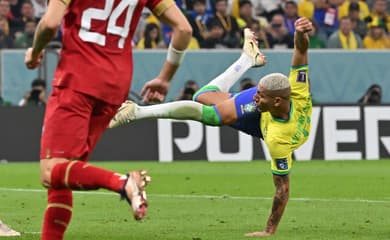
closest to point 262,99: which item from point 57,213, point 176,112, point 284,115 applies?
point 284,115

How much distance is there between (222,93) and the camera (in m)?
12.6

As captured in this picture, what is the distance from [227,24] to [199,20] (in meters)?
0.56

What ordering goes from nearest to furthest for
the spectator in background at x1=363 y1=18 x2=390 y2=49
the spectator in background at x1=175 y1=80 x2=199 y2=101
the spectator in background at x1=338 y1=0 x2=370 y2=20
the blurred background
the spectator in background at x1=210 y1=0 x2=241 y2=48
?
the blurred background
the spectator in background at x1=175 y1=80 x2=199 y2=101
the spectator in background at x1=210 y1=0 x2=241 y2=48
the spectator in background at x1=363 y1=18 x2=390 y2=49
the spectator in background at x1=338 y1=0 x2=370 y2=20

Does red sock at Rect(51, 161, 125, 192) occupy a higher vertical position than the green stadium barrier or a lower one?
higher

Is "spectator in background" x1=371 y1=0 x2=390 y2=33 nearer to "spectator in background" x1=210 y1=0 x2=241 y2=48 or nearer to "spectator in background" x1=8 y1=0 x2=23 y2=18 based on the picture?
"spectator in background" x1=210 y1=0 x2=241 y2=48

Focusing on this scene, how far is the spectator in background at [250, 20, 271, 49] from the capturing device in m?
24.0

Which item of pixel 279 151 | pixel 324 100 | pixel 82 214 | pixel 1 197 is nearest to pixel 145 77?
pixel 324 100

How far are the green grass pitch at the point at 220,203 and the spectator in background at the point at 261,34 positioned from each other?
392 cm

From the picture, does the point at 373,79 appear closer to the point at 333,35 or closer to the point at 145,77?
the point at 333,35

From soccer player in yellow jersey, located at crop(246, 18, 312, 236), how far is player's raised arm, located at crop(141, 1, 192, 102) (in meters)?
2.40

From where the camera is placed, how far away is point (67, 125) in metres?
7.88

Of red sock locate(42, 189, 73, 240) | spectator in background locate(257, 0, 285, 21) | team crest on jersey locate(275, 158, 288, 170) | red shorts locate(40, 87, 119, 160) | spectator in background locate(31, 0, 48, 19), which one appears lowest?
spectator in background locate(257, 0, 285, 21)

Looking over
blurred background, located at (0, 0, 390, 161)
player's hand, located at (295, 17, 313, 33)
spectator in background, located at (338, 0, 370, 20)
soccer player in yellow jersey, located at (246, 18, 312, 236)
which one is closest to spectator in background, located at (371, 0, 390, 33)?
blurred background, located at (0, 0, 390, 161)

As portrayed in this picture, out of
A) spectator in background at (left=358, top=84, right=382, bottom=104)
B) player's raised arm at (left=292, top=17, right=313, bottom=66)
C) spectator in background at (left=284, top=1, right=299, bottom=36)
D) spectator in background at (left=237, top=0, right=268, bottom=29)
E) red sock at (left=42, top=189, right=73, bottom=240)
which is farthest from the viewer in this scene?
spectator in background at (left=284, top=1, right=299, bottom=36)
